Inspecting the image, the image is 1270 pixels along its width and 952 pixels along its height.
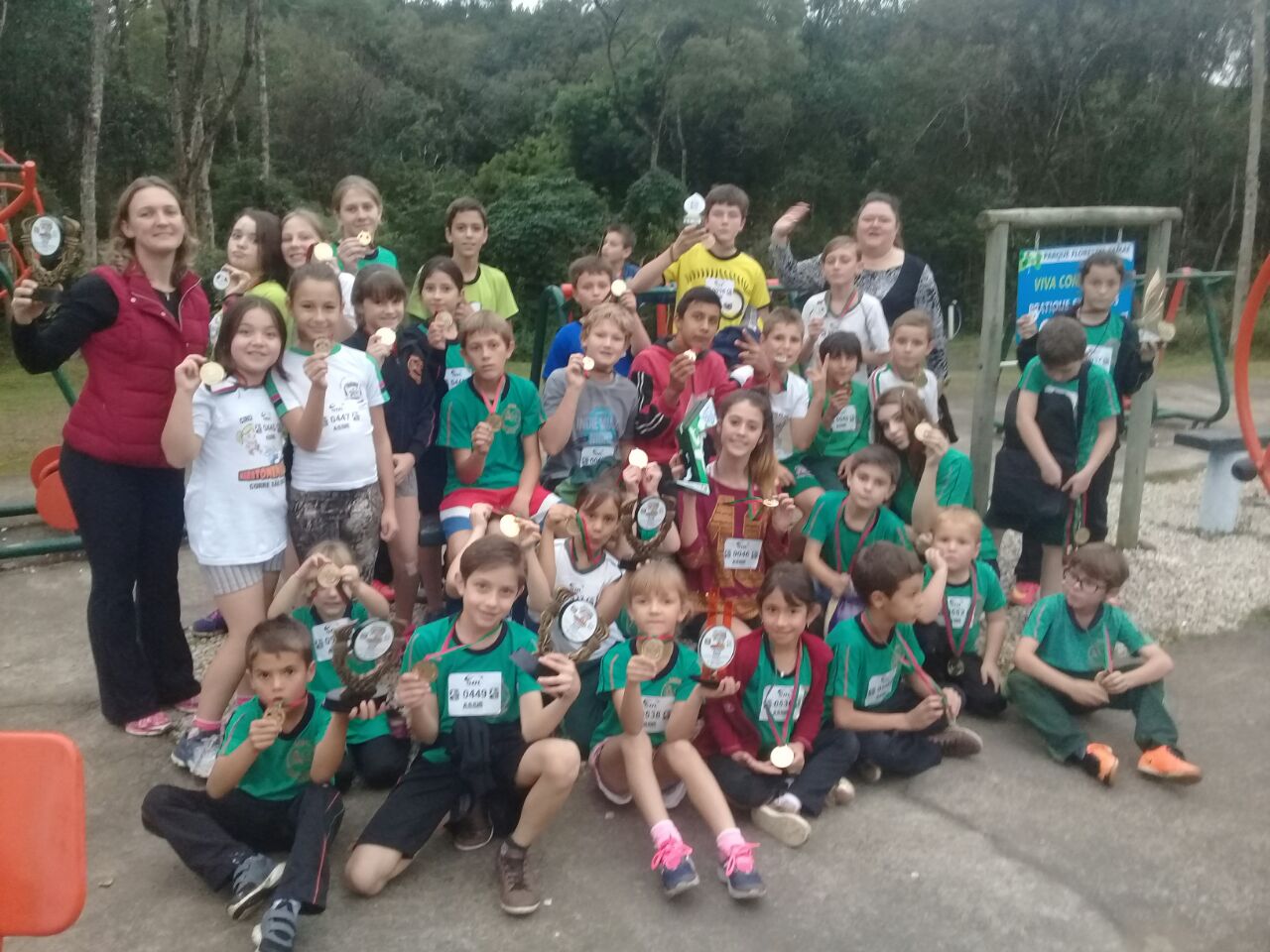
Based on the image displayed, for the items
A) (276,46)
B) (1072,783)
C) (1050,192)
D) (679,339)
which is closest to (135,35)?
(276,46)

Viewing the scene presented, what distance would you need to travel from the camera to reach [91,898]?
2885 millimetres

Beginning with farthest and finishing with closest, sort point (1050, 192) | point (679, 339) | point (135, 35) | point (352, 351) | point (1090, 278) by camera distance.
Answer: point (135, 35) → point (1050, 192) → point (1090, 278) → point (679, 339) → point (352, 351)

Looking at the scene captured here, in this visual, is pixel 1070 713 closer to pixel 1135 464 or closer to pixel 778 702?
pixel 778 702

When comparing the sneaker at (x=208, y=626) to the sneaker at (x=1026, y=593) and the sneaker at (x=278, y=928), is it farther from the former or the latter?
the sneaker at (x=1026, y=593)

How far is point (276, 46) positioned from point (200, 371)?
27.0 meters

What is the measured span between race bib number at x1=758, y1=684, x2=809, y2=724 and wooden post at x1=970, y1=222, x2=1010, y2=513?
89.7 inches

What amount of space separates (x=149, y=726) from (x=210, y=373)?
54.4 inches

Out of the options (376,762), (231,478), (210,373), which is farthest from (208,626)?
(210,373)

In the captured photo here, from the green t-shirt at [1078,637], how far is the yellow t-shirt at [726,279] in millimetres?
1976

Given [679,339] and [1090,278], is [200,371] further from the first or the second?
[1090,278]

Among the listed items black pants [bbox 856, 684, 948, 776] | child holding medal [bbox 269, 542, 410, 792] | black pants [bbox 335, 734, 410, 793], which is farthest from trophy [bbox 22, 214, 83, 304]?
black pants [bbox 856, 684, 948, 776]

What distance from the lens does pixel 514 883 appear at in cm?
289

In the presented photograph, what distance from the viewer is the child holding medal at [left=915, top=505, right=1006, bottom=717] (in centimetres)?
390

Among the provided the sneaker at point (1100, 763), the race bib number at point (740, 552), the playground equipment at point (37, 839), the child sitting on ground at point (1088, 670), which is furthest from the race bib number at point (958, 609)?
the playground equipment at point (37, 839)
